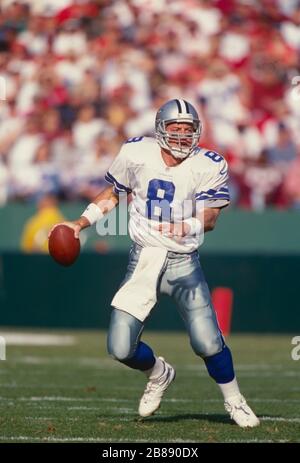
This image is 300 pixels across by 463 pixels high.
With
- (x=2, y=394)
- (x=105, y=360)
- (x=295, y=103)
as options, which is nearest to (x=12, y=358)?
(x=105, y=360)

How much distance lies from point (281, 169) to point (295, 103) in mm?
800

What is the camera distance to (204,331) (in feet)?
19.2

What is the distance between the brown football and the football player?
2.0 inches

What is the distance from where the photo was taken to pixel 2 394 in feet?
24.0

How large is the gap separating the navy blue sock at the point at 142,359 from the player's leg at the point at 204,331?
307 millimetres

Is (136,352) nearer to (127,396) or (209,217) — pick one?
(209,217)

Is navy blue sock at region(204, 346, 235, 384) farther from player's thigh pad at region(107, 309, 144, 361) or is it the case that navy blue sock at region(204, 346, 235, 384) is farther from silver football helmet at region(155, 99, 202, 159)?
silver football helmet at region(155, 99, 202, 159)

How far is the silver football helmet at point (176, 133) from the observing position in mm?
6016

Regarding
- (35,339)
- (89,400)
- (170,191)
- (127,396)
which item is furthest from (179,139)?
(35,339)

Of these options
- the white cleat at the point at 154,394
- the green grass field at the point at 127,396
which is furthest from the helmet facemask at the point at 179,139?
the green grass field at the point at 127,396

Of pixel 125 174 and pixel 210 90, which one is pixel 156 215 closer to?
pixel 125 174

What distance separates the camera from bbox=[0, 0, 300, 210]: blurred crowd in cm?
1297

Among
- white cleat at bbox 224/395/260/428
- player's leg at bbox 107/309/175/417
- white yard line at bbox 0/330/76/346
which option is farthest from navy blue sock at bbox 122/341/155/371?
white yard line at bbox 0/330/76/346

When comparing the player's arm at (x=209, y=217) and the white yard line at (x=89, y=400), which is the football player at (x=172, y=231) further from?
the white yard line at (x=89, y=400)
